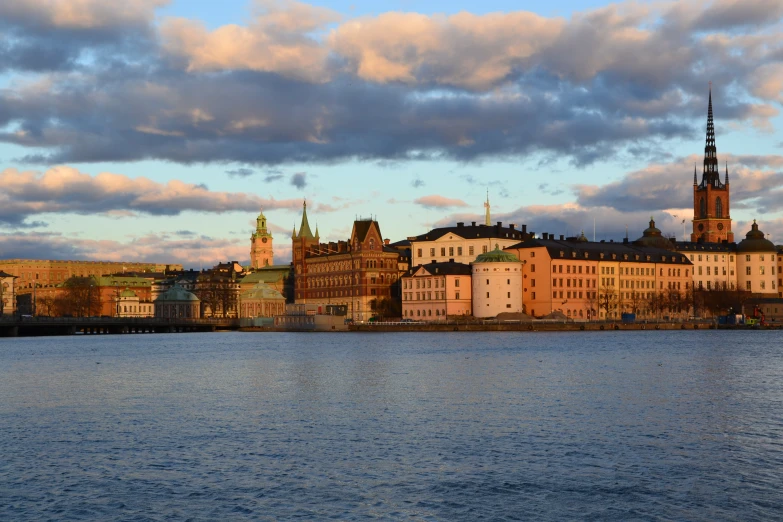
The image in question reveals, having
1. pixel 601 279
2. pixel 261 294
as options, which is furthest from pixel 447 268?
pixel 261 294

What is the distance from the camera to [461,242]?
155 metres

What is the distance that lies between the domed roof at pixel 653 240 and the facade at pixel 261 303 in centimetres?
6251

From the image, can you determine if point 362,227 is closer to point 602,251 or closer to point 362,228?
point 362,228

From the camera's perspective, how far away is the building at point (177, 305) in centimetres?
19338

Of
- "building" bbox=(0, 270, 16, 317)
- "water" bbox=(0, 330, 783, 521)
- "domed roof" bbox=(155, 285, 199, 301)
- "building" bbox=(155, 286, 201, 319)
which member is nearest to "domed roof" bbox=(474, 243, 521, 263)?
"building" bbox=(155, 286, 201, 319)

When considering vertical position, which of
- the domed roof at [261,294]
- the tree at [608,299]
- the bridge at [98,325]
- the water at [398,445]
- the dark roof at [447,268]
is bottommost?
the water at [398,445]

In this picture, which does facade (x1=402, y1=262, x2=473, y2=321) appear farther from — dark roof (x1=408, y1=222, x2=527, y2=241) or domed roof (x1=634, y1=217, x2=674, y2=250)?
domed roof (x1=634, y1=217, x2=674, y2=250)

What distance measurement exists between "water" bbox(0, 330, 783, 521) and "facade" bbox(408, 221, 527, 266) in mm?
96478

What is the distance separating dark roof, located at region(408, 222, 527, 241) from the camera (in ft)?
502

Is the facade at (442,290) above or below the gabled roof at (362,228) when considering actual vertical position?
below

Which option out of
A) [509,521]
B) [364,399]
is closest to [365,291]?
[364,399]

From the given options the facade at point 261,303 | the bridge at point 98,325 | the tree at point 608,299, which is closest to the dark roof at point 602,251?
the tree at point 608,299

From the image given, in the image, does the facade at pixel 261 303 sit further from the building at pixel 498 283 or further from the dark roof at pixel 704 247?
the dark roof at pixel 704 247

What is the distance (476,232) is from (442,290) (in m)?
15.7
